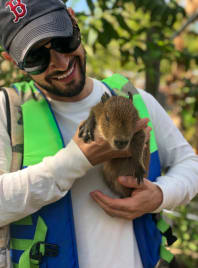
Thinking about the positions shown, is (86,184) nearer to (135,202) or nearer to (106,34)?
(135,202)

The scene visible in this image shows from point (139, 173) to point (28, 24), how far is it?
1130 mm

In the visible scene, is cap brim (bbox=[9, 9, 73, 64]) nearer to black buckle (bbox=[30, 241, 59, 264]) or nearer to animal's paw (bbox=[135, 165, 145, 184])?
animal's paw (bbox=[135, 165, 145, 184])

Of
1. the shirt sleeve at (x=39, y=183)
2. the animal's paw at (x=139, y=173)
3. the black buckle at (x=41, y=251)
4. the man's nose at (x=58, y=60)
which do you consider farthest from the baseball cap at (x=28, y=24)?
the black buckle at (x=41, y=251)

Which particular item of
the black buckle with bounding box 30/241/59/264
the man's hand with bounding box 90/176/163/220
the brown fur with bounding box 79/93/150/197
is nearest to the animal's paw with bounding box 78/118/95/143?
the brown fur with bounding box 79/93/150/197

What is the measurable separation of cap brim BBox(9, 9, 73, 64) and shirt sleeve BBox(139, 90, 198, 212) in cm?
82

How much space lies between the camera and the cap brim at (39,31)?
5.33 feet

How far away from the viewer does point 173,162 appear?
2123 mm

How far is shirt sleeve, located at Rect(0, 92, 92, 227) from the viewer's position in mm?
1562

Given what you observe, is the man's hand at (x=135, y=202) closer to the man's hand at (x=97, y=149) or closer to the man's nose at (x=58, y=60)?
the man's hand at (x=97, y=149)

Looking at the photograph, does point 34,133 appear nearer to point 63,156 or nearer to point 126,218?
point 63,156

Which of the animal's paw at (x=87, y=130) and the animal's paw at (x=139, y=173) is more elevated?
the animal's paw at (x=87, y=130)

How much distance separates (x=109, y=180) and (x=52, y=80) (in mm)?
762

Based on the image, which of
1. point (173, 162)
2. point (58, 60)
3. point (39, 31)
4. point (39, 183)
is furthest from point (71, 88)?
point (173, 162)

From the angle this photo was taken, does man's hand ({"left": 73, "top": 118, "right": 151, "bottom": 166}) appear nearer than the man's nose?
Yes
